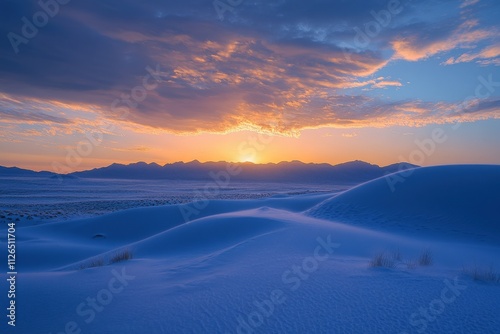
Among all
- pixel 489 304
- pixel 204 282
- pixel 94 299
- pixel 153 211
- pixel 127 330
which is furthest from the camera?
pixel 153 211

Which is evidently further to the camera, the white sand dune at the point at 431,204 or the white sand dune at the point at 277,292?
the white sand dune at the point at 431,204

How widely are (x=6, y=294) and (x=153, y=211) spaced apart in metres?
16.2

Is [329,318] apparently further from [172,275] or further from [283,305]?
[172,275]

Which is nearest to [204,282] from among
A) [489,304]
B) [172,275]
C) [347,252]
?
[172,275]

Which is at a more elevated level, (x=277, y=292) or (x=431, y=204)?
(x=431, y=204)

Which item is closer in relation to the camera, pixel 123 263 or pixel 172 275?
pixel 172 275

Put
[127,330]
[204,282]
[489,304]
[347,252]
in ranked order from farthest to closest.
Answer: [347,252] → [204,282] → [489,304] → [127,330]

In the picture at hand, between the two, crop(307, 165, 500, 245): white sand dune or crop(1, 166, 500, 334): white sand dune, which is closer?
crop(1, 166, 500, 334): white sand dune

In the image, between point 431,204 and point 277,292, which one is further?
point 431,204

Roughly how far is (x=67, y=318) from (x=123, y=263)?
10.8 ft

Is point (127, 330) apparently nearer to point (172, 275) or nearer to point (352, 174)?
point (172, 275)

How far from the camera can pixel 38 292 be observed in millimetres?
4324

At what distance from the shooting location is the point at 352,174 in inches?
4776

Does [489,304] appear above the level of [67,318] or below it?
above
